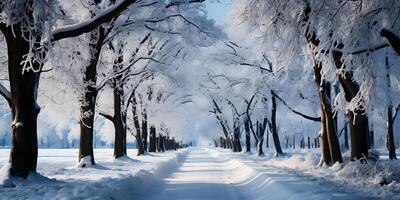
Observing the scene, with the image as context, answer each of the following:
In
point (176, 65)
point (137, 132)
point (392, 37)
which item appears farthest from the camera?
point (137, 132)

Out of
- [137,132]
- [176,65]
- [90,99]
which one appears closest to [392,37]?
[90,99]

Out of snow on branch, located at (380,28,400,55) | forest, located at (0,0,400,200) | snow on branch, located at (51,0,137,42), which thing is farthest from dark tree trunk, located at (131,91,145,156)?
snow on branch, located at (380,28,400,55)

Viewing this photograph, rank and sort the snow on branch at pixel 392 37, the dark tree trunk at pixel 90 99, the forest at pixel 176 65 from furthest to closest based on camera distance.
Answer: the dark tree trunk at pixel 90 99 → the forest at pixel 176 65 → the snow on branch at pixel 392 37

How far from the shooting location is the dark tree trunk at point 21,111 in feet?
36.1

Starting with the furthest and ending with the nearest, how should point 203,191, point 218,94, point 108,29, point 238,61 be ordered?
point 218,94, point 238,61, point 108,29, point 203,191

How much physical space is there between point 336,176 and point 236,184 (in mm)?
3145

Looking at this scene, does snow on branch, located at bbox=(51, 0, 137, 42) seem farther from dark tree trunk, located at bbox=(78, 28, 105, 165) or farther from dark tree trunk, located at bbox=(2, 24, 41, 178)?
dark tree trunk, located at bbox=(78, 28, 105, 165)

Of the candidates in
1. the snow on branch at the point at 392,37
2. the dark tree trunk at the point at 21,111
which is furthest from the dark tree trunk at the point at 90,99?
the snow on branch at the point at 392,37

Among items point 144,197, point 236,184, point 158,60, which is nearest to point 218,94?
point 158,60

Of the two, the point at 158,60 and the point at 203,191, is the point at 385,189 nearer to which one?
the point at 203,191

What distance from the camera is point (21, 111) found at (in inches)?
438

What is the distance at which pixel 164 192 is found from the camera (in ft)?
39.3

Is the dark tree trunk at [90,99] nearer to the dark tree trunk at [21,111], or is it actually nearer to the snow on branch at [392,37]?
the dark tree trunk at [21,111]

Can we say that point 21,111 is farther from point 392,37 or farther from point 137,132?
point 137,132
